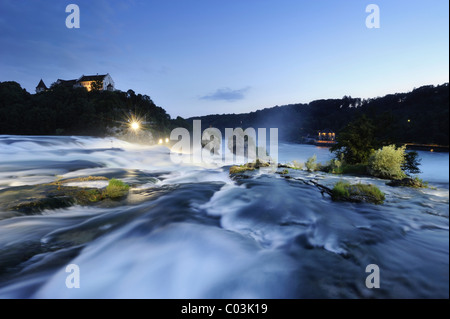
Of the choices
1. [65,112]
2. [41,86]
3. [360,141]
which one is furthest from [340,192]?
[41,86]

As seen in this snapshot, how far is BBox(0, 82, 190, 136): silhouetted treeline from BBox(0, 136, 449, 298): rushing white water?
153 feet

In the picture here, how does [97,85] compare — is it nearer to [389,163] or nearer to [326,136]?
[389,163]

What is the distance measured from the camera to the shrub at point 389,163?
37.2 feet

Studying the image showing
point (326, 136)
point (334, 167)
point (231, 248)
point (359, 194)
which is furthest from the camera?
point (326, 136)

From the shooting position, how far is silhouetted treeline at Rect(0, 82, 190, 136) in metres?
45.0

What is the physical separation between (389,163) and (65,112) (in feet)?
203

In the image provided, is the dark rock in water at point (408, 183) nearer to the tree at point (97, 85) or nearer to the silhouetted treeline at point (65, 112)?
the silhouetted treeline at point (65, 112)

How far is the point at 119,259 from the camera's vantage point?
172 inches

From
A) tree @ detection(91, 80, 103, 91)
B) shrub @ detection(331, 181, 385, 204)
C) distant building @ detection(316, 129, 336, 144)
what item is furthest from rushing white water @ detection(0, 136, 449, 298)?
distant building @ detection(316, 129, 336, 144)

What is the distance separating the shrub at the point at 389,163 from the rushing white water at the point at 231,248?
4142 mm

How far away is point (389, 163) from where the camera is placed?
1169 centimetres

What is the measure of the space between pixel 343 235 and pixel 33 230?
8276 mm
